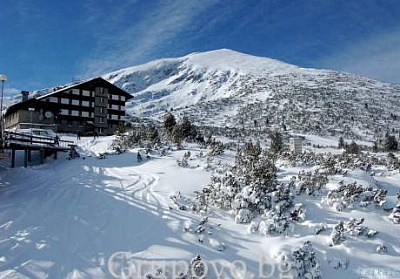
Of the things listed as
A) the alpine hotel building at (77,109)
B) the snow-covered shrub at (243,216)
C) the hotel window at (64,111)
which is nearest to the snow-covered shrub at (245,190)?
the snow-covered shrub at (243,216)

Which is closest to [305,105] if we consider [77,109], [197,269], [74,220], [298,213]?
[77,109]

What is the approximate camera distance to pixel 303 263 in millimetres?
9227

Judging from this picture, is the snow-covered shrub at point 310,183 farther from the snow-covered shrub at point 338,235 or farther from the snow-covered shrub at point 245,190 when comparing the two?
the snow-covered shrub at point 338,235

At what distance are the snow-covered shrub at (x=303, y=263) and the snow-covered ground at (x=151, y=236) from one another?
0.23 m

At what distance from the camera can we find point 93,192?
15.1 m

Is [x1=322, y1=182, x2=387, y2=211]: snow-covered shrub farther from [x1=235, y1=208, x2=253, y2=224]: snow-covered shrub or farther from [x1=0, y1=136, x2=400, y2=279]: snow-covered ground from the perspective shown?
[x1=235, y1=208, x2=253, y2=224]: snow-covered shrub

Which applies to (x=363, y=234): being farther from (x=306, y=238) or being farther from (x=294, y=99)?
(x=294, y=99)

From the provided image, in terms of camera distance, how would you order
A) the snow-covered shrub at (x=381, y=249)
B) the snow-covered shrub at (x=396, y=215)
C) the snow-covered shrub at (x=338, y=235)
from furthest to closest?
the snow-covered shrub at (x=396, y=215) < the snow-covered shrub at (x=338, y=235) < the snow-covered shrub at (x=381, y=249)

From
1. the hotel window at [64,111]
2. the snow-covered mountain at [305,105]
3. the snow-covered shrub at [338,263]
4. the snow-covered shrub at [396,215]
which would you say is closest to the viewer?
the snow-covered shrub at [338,263]

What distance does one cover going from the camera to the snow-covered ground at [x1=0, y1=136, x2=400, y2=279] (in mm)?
9320

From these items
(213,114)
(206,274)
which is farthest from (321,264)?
(213,114)

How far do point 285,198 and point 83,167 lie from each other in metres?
11.7

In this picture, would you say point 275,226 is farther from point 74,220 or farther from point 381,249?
point 74,220

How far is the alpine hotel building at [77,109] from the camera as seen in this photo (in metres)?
52.2
